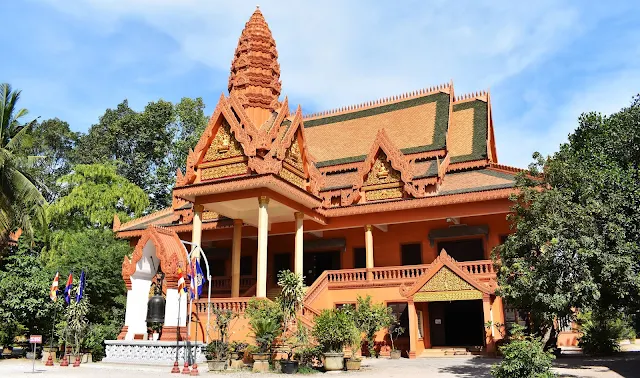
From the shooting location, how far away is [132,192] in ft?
101

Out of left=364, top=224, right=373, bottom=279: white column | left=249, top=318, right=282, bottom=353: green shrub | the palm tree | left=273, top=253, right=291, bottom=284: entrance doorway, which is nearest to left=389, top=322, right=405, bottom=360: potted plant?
left=364, top=224, right=373, bottom=279: white column

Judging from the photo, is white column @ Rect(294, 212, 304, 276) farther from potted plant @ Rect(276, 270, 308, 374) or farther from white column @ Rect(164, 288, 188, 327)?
white column @ Rect(164, 288, 188, 327)

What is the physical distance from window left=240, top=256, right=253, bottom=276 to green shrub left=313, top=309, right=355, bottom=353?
35.9ft

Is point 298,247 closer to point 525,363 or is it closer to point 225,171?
point 225,171

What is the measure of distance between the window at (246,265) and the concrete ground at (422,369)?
935 centimetres

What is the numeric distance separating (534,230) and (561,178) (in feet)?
4.97

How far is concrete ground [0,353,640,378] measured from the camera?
12.3 metres

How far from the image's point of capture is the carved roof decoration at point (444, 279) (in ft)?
53.9

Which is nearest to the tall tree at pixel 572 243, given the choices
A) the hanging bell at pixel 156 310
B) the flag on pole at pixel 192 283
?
the flag on pole at pixel 192 283

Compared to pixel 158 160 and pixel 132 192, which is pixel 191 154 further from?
pixel 158 160

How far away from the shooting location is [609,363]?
1412cm

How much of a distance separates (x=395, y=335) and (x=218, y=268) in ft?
31.3

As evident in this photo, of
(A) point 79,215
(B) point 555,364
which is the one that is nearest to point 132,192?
(A) point 79,215

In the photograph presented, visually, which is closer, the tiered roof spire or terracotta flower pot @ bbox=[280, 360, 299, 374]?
terracotta flower pot @ bbox=[280, 360, 299, 374]
